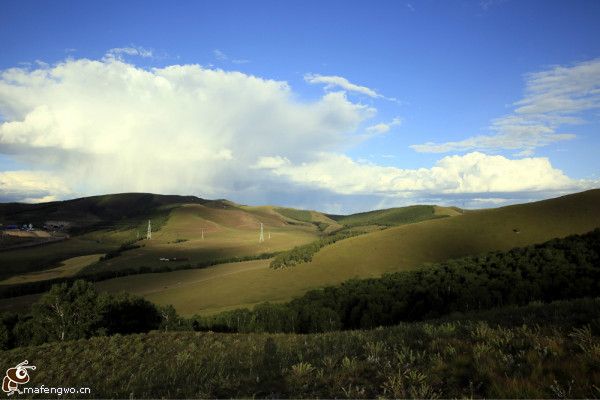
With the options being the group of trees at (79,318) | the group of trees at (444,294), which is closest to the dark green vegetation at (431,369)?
the group of trees at (444,294)

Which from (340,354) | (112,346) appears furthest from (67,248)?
(340,354)

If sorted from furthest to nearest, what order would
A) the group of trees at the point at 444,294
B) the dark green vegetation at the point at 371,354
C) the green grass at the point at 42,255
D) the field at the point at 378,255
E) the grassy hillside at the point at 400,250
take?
the green grass at the point at 42,255 → the field at the point at 378,255 → the grassy hillside at the point at 400,250 → the group of trees at the point at 444,294 → the dark green vegetation at the point at 371,354

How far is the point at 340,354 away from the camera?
34.7 feet

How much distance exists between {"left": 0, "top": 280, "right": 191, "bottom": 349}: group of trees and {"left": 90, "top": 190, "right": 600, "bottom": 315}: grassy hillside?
20071mm

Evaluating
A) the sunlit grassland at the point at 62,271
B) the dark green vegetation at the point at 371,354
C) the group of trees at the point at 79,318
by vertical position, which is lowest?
the sunlit grassland at the point at 62,271

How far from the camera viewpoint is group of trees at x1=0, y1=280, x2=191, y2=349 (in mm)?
43469

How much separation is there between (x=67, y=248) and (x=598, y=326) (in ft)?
692

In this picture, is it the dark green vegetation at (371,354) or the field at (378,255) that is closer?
the dark green vegetation at (371,354)

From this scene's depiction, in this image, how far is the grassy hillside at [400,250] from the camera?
270 ft

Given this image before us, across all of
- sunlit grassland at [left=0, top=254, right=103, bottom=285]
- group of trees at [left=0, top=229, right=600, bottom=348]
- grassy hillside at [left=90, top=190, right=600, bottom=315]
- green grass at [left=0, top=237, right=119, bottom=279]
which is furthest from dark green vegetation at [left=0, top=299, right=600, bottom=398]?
green grass at [left=0, top=237, right=119, bottom=279]

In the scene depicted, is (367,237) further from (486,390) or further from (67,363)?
(486,390)

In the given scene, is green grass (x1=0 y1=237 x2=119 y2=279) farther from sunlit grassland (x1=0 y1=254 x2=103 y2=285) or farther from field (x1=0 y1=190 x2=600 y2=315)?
field (x1=0 y1=190 x2=600 y2=315)

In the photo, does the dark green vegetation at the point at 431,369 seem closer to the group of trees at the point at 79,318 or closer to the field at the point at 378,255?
the group of trees at the point at 79,318

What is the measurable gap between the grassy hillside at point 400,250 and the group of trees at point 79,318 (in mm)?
20071
